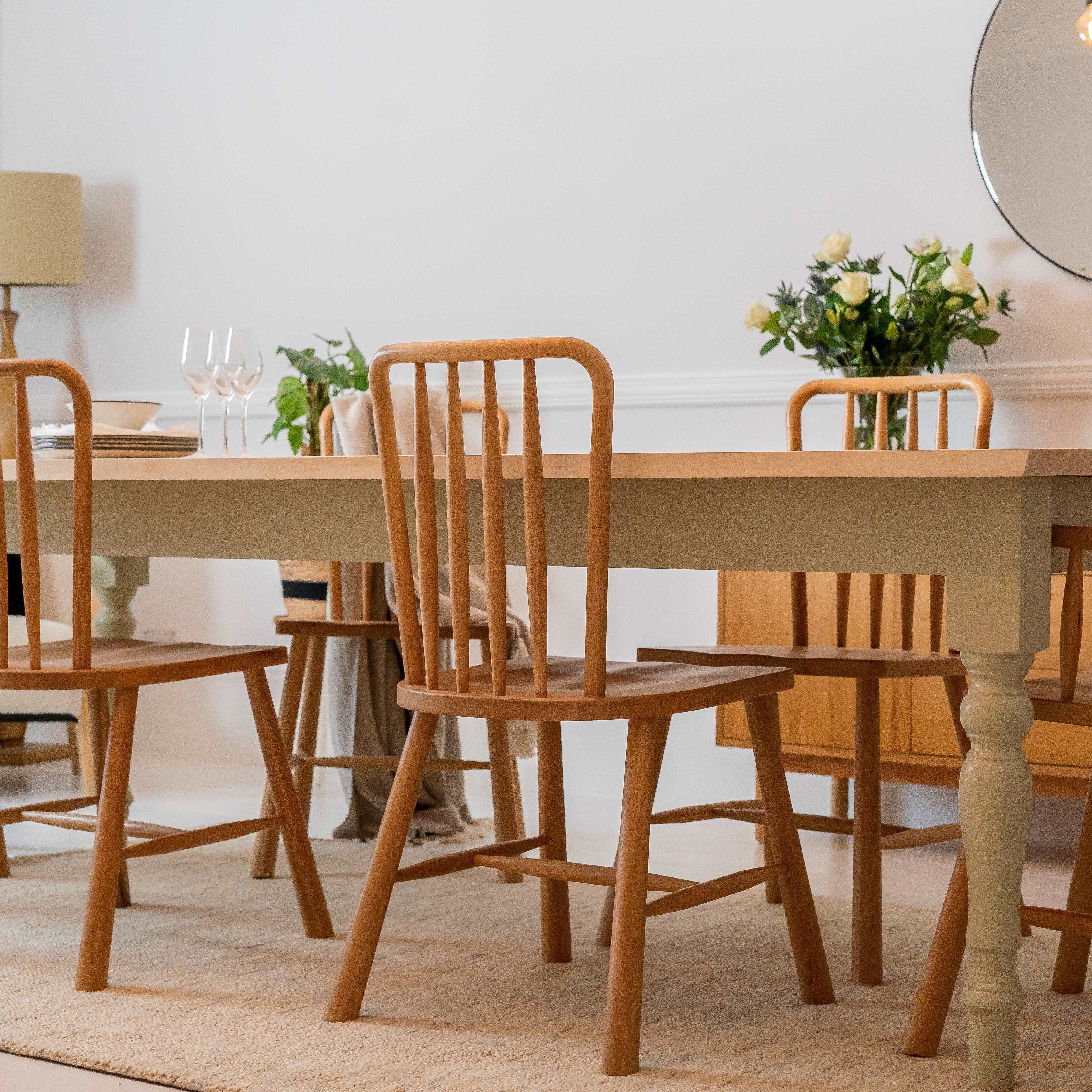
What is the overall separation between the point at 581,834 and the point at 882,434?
1168mm

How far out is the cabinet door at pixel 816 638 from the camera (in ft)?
9.20

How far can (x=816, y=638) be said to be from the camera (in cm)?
285

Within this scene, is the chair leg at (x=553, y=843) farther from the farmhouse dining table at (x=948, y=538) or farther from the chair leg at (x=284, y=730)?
the chair leg at (x=284, y=730)

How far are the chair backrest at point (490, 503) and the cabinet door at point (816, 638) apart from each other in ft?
3.91

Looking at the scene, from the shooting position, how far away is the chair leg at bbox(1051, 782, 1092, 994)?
1809 mm

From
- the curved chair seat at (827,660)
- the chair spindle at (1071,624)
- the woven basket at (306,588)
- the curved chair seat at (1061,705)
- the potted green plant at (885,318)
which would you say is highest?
the potted green plant at (885,318)

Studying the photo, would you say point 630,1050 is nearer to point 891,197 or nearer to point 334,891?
point 334,891

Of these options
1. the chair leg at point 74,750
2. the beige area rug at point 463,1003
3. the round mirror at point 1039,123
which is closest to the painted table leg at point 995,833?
the beige area rug at point 463,1003

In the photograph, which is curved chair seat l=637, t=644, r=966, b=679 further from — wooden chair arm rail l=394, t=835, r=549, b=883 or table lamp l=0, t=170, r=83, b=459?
table lamp l=0, t=170, r=83, b=459

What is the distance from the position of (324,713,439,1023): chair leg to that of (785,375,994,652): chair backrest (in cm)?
83

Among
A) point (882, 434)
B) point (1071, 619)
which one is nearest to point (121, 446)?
point (882, 434)

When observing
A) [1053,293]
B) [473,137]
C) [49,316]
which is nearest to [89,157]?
[49,316]

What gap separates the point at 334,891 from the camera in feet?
8.32

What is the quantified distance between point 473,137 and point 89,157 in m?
1.27
